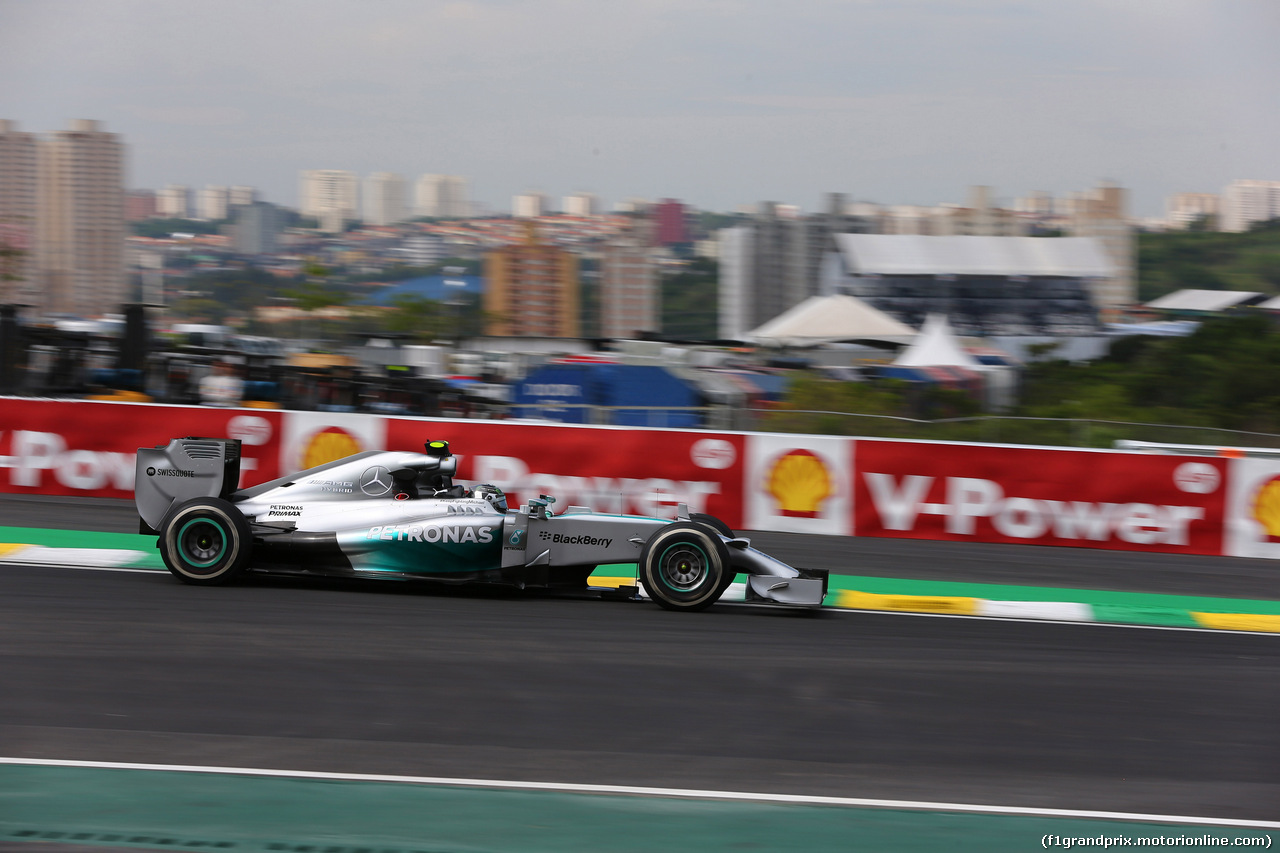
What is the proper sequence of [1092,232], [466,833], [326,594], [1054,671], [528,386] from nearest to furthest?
[466,833]
[1054,671]
[326,594]
[528,386]
[1092,232]

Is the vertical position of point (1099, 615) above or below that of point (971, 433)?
below

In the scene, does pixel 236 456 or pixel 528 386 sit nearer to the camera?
pixel 236 456

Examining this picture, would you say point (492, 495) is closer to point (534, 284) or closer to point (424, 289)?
point (424, 289)

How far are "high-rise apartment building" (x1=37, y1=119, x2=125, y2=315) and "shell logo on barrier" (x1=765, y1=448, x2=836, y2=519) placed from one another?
4060 inches

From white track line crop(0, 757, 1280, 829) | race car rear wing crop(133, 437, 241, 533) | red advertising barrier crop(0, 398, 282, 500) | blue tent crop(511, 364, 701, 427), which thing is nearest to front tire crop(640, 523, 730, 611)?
race car rear wing crop(133, 437, 241, 533)

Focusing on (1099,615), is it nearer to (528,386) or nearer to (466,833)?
(466,833)

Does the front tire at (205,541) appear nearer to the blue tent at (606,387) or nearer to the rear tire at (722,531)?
the rear tire at (722,531)

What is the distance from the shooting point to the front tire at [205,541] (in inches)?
334

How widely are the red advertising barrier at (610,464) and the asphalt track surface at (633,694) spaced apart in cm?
404

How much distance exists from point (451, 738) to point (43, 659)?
2.73 meters

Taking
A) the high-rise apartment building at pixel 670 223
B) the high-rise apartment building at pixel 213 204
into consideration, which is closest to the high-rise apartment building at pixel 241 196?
the high-rise apartment building at pixel 213 204

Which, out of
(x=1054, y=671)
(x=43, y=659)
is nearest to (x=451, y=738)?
(x=43, y=659)

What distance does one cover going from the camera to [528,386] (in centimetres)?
2406

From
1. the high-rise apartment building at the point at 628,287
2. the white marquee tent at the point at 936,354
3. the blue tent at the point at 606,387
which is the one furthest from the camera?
the high-rise apartment building at the point at 628,287
